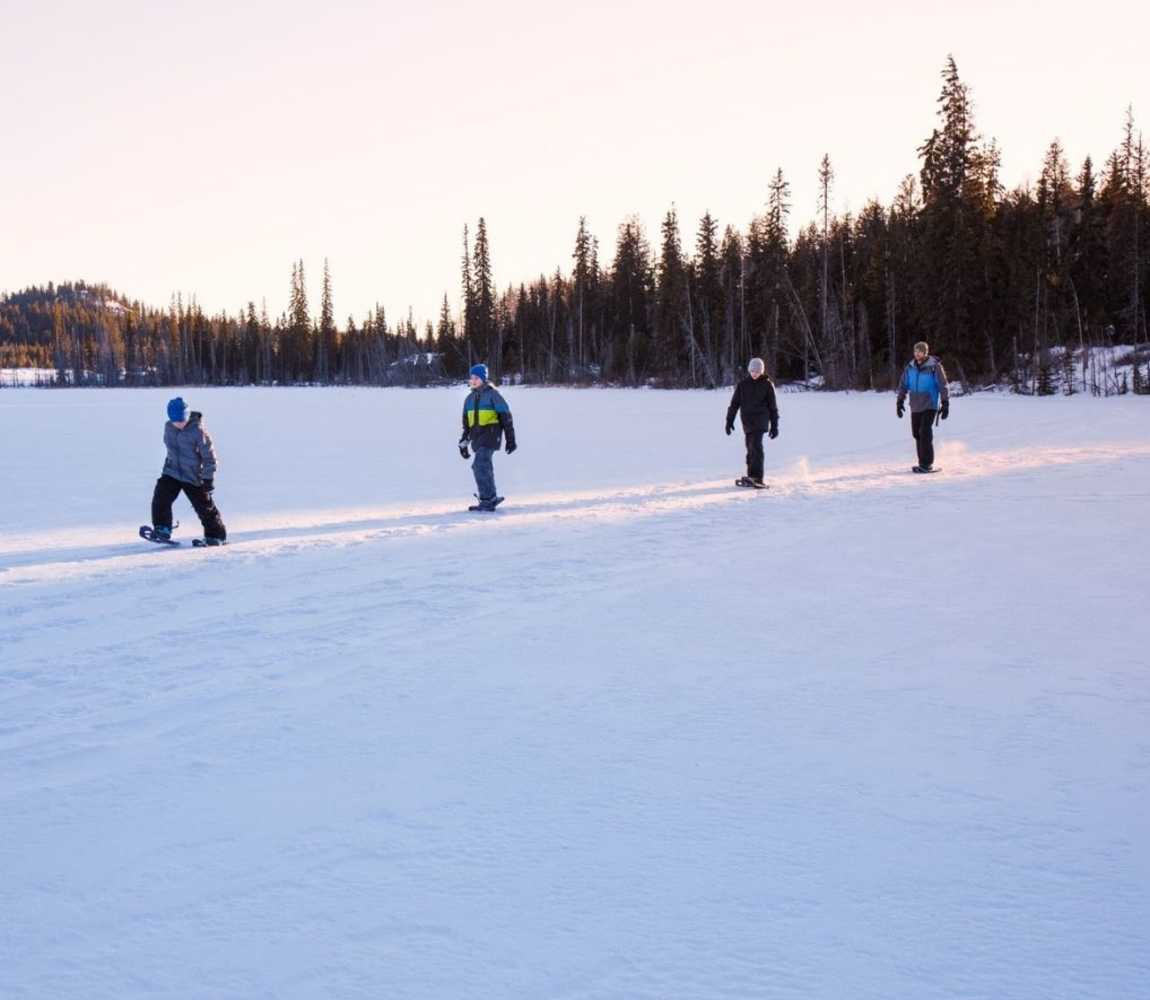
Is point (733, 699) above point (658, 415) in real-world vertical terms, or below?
below

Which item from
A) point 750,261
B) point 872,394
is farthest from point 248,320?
point 872,394

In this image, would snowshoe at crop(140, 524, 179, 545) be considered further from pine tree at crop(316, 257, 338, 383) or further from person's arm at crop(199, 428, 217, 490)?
pine tree at crop(316, 257, 338, 383)

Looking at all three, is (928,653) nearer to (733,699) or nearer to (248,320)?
(733,699)

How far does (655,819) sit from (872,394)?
40966mm

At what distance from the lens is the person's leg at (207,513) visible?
9.53 metres

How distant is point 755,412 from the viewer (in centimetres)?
1316

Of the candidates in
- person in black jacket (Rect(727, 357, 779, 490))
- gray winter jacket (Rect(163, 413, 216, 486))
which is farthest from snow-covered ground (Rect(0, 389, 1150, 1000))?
person in black jacket (Rect(727, 357, 779, 490))

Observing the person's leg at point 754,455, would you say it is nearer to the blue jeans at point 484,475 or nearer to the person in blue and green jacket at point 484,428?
the person in blue and green jacket at point 484,428

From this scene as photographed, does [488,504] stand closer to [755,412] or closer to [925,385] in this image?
[755,412]

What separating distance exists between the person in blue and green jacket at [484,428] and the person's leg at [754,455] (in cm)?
356

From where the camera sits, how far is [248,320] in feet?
406

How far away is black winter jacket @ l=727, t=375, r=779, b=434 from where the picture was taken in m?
13.2

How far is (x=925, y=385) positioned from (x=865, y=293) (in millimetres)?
46126

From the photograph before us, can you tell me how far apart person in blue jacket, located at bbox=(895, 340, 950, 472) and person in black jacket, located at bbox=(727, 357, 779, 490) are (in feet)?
6.43
